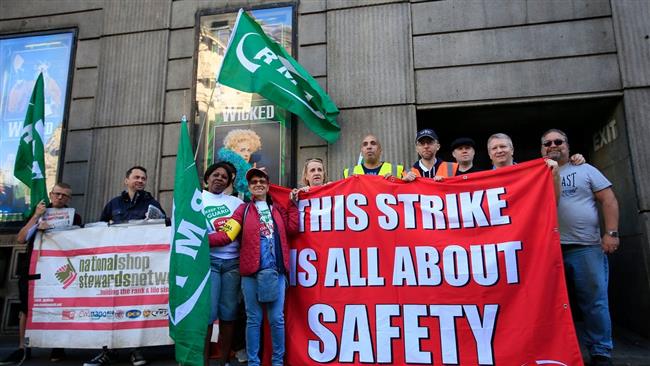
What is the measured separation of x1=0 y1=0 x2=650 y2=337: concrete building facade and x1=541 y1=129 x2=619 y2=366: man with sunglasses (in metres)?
1.87

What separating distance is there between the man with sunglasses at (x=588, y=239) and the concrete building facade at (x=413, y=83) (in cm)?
187

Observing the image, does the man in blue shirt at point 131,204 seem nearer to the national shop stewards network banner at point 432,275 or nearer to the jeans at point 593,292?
the national shop stewards network banner at point 432,275

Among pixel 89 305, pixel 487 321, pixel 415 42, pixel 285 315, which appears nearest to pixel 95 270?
pixel 89 305

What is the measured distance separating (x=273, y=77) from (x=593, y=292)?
4.59 m

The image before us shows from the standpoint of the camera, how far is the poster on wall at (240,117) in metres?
6.64

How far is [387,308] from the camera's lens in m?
4.00

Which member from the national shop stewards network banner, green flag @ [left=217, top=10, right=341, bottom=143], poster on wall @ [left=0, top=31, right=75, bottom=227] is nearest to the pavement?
the national shop stewards network banner

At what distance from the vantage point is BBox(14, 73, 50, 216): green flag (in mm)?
5430

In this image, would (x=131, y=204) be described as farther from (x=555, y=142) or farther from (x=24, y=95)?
(x=555, y=142)

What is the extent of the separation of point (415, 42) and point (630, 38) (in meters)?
2.89

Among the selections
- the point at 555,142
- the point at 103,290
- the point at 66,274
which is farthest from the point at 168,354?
the point at 555,142

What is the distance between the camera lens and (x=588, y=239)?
4.06 meters

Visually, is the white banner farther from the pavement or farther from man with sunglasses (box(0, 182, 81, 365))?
the pavement

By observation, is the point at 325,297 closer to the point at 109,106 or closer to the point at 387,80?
the point at 387,80
